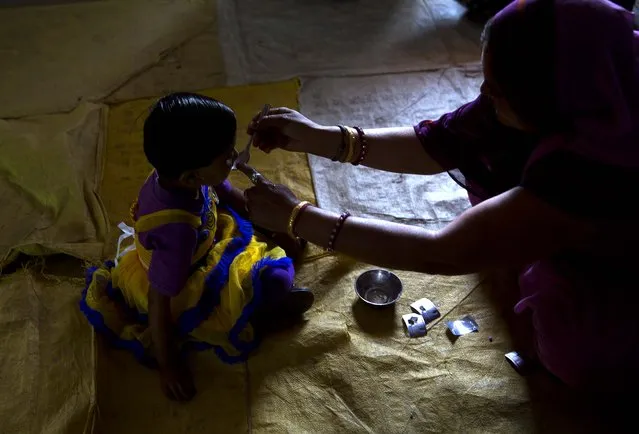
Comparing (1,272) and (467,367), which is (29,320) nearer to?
(1,272)

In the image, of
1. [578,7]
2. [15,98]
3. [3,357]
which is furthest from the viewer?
[15,98]

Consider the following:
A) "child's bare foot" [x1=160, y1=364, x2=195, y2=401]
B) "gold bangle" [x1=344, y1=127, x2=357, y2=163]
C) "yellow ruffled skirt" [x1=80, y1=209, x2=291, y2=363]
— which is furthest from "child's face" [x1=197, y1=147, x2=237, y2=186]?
"child's bare foot" [x1=160, y1=364, x2=195, y2=401]

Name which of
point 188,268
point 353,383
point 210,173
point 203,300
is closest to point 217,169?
point 210,173

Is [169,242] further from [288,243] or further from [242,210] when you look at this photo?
[288,243]

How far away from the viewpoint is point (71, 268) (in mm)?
1742

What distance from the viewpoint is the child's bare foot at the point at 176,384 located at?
1438 millimetres

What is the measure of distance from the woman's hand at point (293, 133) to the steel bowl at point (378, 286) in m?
0.38

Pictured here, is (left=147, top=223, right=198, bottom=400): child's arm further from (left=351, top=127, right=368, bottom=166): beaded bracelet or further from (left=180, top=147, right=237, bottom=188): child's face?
(left=351, top=127, right=368, bottom=166): beaded bracelet

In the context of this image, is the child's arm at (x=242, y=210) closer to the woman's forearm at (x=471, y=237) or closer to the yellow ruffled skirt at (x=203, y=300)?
the yellow ruffled skirt at (x=203, y=300)

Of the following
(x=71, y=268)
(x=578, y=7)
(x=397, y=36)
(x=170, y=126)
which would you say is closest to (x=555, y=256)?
(x=578, y=7)

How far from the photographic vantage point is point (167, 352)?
1427 mm

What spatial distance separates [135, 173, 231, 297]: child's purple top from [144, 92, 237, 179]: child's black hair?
0.08 metres

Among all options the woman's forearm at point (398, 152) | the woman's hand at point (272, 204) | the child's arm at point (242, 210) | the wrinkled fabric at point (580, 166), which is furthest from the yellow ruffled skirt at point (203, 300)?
the wrinkled fabric at point (580, 166)

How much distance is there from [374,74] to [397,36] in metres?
0.34
